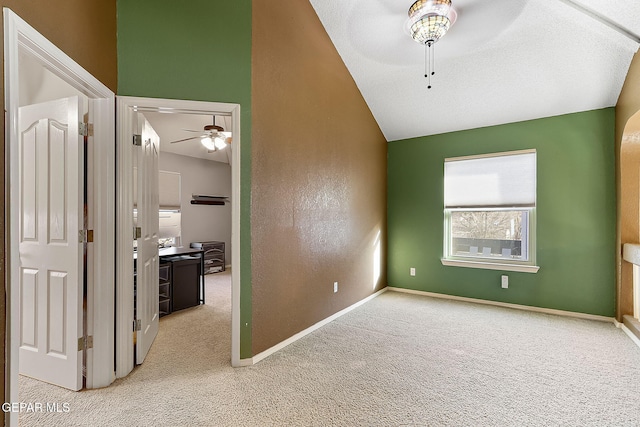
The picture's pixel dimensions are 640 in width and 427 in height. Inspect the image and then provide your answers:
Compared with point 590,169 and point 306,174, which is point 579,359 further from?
point 306,174

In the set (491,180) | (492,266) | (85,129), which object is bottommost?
(492,266)

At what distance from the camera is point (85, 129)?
6.66 ft

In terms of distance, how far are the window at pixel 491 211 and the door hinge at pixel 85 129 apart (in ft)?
13.9

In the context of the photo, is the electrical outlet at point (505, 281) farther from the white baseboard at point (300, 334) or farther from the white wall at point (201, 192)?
the white wall at point (201, 192)

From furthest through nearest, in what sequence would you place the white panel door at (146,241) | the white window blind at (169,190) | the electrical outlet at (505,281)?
the white window blind at (169,190) → the electrical outlet at (505,281) → the white panel door at (146,241)

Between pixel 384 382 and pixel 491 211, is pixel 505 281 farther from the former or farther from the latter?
pixel 384 382

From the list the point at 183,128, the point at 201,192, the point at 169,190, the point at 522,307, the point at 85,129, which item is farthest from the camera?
the point at 201,192

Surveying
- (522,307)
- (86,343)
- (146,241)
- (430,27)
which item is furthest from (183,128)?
(522,307)

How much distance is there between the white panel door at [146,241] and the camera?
7.70 feet

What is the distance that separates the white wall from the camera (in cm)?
646

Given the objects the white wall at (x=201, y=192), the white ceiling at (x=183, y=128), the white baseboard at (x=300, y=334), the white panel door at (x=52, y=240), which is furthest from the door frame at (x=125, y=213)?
the white wall at (x=201, y=192)

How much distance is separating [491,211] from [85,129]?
4.58m

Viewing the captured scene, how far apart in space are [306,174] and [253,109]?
88cm

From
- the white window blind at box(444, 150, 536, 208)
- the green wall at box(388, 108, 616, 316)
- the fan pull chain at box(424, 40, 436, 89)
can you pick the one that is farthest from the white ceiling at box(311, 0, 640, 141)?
the white window blind at box(444, 150, 536, 208)
